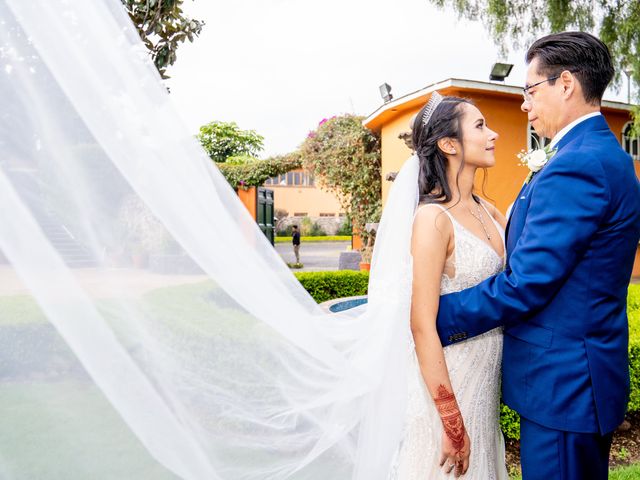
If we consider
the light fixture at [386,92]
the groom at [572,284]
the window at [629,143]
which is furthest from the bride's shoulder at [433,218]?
the window at [629,143]

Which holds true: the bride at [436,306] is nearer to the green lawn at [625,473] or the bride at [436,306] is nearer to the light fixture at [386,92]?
the green lawn at [625,473]

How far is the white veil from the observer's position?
4.38 feet

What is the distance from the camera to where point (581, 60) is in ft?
5.74

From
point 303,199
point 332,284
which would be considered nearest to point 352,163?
point 332,284

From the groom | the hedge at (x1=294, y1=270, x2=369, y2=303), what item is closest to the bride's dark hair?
the groom

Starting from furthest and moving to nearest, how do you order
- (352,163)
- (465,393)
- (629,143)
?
(352,163) → (629,143) → (465,393)

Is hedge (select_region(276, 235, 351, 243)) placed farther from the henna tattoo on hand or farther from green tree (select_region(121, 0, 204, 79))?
the henna tattoo on hand

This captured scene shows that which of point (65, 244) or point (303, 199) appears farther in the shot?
point (303, 199)

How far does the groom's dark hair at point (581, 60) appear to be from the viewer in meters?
1.75

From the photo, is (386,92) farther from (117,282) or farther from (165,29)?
(117,282)

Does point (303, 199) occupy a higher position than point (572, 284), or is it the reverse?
point (572, 284)

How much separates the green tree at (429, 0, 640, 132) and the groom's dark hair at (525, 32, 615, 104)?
8.40 metres

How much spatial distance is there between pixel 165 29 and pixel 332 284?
6.97 m

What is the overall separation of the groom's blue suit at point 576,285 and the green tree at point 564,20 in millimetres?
8607
